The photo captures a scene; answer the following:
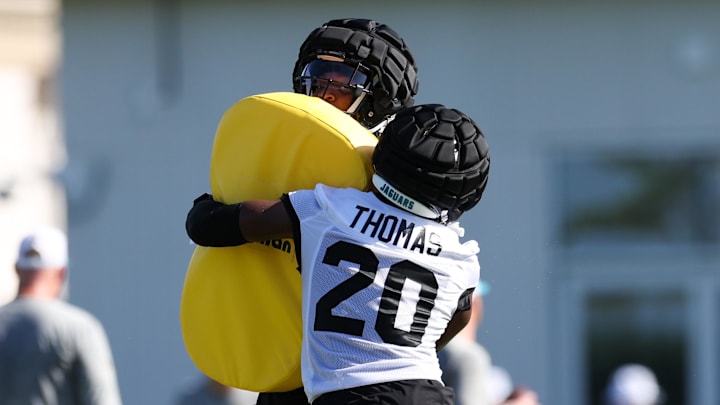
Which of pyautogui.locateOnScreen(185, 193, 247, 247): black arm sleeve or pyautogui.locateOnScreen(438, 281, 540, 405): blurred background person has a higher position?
pyautogui.locateOnScreen(185, 193, 247, 247): black arm sleeve

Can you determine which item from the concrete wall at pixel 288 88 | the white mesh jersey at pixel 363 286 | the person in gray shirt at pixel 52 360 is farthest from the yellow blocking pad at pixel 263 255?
the concrete wall at pixel 288 88

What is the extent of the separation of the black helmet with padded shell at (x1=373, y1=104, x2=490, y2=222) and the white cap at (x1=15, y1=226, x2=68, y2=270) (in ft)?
10.3

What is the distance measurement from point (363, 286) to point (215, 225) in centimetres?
43

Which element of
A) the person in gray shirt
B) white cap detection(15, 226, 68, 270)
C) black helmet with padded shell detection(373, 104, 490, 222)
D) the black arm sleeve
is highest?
black helmet with padded shell detection(373, 104, 490, 222)

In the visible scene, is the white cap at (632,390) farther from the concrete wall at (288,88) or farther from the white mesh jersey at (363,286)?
the white mesh jersey at (363,286)

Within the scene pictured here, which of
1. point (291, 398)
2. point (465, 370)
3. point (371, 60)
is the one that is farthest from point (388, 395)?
point (465, 370)

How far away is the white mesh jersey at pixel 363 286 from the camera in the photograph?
3.54 metres

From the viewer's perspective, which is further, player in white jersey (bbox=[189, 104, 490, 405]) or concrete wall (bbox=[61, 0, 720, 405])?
concrete wall (bbox=[61, 0, 720, 405])

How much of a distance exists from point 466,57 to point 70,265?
10.8 ft

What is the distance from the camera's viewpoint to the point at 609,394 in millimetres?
7473

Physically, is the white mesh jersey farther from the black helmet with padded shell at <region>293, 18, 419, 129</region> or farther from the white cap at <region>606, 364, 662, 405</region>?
the white cap at <region>606, 364, 662, 405</region>

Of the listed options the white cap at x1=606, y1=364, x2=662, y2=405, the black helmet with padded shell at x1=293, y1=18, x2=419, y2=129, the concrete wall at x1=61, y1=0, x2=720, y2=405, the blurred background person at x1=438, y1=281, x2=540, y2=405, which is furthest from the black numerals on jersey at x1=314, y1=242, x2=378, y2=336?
the concrete wall at x1=61, y1=0, x2=720, y2=405

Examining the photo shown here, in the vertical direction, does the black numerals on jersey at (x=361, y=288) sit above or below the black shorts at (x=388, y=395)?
above

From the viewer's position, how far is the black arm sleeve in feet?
11.9
